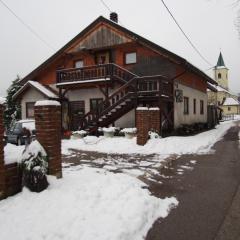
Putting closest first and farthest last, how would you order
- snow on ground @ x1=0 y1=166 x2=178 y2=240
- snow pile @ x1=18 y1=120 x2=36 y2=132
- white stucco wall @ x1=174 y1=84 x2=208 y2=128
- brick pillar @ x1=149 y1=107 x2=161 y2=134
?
snow on ground @ x1=0 y1=166 x2=178 y2=240 → brick pillar @ x1=149 y1=107 x2=161 y2=134 → snow pile @ x1=18 y1=120 x2=36 y2=132 → white stucco wall @ x1=174 y1=84 x2=208 y2=128

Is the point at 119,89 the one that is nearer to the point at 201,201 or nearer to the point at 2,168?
the point at 201,201

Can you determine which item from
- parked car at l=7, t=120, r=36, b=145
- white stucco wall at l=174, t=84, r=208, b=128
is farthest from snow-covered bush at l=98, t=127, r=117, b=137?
white stucco wall at l=174, t=84, r=208, b=128

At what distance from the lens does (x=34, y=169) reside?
5566mm

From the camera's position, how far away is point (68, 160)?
422 inches

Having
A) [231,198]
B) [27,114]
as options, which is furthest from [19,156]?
[27,114]

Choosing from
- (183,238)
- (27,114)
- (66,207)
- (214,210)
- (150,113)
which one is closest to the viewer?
(183,238)

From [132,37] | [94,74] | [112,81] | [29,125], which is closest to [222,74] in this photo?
[132,37]

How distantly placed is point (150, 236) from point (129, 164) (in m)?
5.28

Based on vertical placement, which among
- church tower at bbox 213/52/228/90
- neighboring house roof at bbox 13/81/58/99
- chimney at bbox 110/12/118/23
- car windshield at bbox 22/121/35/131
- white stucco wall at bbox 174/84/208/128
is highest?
church tower at bbox 213/52/228/90

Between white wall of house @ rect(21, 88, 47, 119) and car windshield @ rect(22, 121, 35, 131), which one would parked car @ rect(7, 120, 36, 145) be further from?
white wall of house @ rect(21, 88, 47, 119)

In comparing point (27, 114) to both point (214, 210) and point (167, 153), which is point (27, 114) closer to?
point (167, 153)

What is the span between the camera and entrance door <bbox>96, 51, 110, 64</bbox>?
856 inches

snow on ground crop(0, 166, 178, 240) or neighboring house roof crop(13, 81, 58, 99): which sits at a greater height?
neighboring house roof crop(13, 81, 58, 99)

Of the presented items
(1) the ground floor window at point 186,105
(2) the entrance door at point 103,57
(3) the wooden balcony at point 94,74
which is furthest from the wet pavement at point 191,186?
(2) the entrance door at point 103,57
